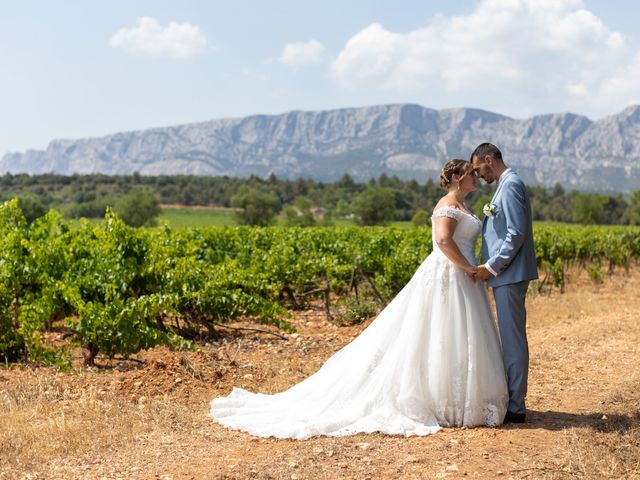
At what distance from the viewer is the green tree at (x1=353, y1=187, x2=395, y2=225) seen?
314 ft

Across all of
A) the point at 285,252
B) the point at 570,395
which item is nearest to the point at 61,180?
the point at 285,252

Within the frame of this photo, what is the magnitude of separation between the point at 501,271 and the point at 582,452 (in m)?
1.41

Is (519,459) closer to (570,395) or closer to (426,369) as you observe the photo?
(426,369)

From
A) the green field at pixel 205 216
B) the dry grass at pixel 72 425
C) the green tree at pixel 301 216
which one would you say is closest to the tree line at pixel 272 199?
the green tree at pixel 301 216

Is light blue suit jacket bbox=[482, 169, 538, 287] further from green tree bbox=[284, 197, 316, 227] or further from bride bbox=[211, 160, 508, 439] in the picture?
green tree bbox=[284, 197, 316, 227]

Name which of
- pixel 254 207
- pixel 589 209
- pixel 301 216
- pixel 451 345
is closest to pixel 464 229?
pixel 451 345

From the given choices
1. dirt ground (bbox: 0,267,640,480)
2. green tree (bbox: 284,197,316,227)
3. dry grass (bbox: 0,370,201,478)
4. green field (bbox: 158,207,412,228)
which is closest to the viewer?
dirt ground (bbox: 0,267,640,480)

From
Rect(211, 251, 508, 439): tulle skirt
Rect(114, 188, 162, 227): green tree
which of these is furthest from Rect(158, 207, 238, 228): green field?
Rect(211, 251, 508, 439): tulle skirt

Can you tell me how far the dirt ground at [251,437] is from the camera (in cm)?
430

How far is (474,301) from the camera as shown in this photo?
210 inches

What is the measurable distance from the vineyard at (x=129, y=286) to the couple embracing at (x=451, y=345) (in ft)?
9.33

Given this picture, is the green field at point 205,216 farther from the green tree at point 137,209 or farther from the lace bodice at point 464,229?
the lace bodice at point 464,229

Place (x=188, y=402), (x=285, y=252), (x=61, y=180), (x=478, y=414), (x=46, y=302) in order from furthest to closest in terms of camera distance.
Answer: (x=61, y=180)
(x=285, y=252)
(x=46, y=302)
(x=188, y=402)
(x=478, y=414)

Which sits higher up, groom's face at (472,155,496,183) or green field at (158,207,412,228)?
groom's face at (472,155,496,183)
